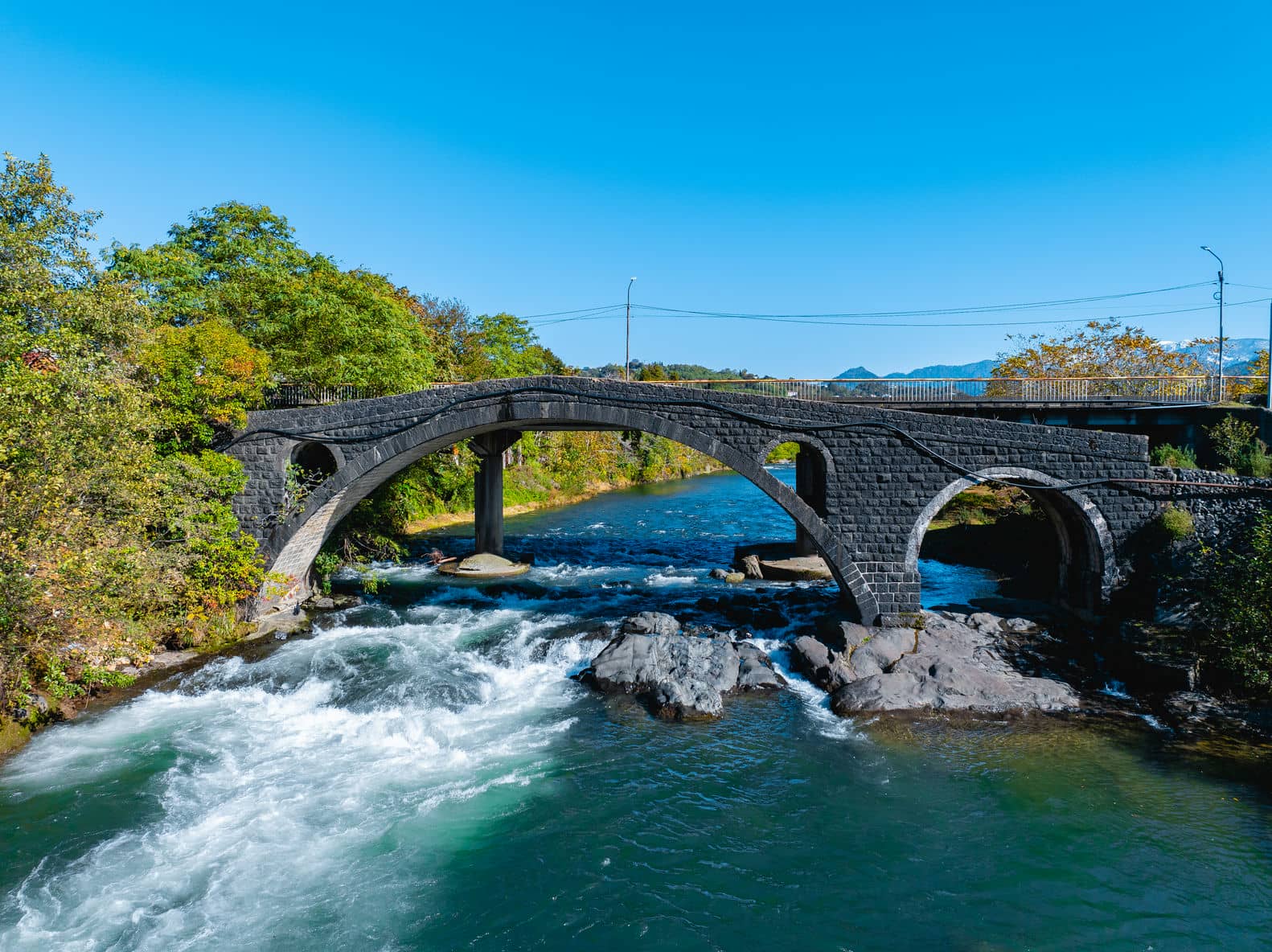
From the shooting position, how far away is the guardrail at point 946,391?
23.5 meters

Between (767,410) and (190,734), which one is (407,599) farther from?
(767,410)

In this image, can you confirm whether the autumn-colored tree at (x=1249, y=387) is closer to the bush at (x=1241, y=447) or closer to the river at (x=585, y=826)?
the bush at (x=1241, y=447)

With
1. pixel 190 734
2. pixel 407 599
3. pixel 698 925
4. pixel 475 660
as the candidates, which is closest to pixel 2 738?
pixel 190 734

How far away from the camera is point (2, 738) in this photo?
44.3 ft

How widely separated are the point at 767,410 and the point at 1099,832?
38.4 feet

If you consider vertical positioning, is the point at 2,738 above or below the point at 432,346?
below

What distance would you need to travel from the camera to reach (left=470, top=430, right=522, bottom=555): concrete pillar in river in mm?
29734

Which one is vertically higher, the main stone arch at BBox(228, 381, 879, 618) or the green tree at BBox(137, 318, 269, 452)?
the green tree at BBox(137, 318, 269, 452)

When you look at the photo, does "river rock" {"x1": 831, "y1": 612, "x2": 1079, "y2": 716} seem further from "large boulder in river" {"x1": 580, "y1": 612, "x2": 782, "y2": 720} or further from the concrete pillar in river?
the concrete pillar in river

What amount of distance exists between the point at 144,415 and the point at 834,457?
1700cm

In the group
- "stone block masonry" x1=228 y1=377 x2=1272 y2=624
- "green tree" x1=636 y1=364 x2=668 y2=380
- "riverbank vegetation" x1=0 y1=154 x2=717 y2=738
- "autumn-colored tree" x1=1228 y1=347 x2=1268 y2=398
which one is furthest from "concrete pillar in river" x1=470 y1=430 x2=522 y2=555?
"green tree" x1=636 y1=364 x2=668 y2=380

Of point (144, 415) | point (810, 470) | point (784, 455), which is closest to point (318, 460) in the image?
point (144, 415)

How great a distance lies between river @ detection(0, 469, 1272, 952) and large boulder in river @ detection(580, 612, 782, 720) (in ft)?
1.81

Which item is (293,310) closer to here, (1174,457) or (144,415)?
(144,415)
